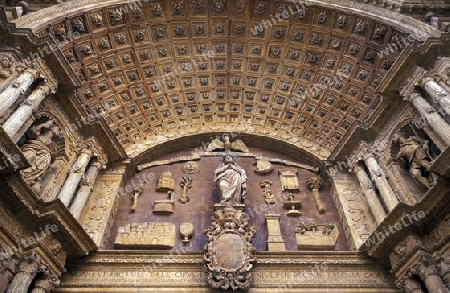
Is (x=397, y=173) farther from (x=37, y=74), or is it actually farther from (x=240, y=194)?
(x=37, y=74)

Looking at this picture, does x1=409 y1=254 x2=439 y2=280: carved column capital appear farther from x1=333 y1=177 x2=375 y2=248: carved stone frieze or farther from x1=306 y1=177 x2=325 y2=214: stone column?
x1=306 y1=177 x2=325 y2=214: stone column

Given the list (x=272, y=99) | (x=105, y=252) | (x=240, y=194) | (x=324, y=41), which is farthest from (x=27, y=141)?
(x=324, y=41)

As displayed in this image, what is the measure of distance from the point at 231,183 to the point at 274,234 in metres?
2.04

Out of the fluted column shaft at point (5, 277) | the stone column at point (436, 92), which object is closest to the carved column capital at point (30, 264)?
the fluted column shaft at point (5, 277)

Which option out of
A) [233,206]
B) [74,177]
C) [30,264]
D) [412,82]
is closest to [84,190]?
[74,177]

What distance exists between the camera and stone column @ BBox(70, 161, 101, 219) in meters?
10.6

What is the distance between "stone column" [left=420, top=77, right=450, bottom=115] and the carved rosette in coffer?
18.5ft

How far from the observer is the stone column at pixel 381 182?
34.3ft

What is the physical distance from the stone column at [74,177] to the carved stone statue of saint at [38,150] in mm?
669

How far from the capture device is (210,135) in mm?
15359

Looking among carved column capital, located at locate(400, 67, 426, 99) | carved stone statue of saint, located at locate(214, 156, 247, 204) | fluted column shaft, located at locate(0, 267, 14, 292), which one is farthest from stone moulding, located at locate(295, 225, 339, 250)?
fluted column shaft, located at locate(0, 267, 14, 292)

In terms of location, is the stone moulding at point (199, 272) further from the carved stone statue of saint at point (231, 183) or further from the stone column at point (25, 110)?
the stone column at point (25, 110)

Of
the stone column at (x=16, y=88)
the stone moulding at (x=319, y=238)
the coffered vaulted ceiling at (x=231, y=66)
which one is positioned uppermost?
the coffered vaulted ceiling at (x=231, y=66)

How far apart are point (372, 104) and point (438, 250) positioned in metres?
5.79
